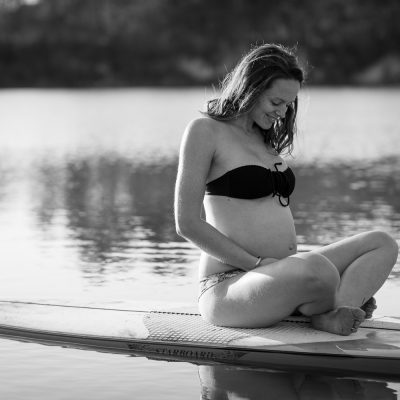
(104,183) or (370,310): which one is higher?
(104,183)

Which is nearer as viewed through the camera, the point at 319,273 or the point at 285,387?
the point at 319,273

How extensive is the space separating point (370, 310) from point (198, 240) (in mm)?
1164

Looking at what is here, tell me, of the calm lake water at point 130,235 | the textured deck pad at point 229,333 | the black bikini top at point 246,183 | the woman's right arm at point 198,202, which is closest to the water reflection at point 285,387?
the calm lake water at point 130,235

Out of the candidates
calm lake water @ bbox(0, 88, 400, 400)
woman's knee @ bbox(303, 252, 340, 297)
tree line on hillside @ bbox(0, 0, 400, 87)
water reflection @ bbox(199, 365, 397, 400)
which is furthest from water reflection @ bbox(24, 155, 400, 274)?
tree line on hillside @ bbox(0, 0, 400, 87)

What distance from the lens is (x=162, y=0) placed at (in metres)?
135

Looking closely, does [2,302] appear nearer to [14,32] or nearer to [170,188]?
[170,188]

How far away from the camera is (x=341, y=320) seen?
249 inches

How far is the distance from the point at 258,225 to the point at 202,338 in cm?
73

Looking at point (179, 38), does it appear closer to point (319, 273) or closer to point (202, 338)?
point (202, 338)

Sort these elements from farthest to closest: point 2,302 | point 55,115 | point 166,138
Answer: point 55,115, point 166,138, point 2,302

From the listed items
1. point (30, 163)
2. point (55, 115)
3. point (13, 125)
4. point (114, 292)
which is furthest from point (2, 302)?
point (55, 115)

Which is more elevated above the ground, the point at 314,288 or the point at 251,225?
the point at 251,225

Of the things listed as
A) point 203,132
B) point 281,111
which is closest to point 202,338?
point 203,132

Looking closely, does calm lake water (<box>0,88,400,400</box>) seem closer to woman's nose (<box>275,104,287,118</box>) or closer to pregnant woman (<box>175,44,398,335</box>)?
pregnant woman (<box>175,44,398,335</box>)
